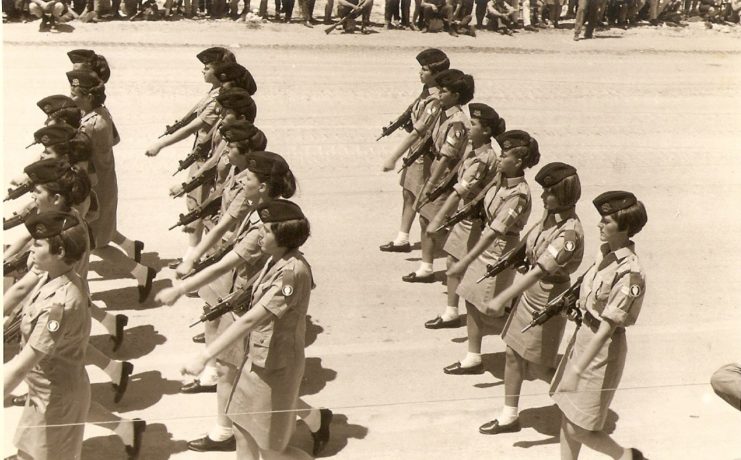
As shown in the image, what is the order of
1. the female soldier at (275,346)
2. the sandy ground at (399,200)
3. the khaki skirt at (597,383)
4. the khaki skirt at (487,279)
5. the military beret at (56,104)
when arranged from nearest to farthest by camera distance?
the female soldier at (275,346) → the khaki skirt at (597,383) → the sandy ground at (399,200) → the khaki skirt at (487,279) → the military beret at (56,104)

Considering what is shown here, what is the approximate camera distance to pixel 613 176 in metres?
13.1

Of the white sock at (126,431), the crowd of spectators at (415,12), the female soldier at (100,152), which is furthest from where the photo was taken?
the crowd of spectators at (415,12)

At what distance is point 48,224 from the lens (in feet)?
20.0

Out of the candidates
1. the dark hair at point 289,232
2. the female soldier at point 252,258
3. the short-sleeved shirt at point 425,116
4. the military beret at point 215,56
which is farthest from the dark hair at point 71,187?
the short-sleeved shirt at point 425,116

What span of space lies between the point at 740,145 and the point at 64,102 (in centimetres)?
882

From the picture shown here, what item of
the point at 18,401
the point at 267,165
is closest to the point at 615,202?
the point at 267,165

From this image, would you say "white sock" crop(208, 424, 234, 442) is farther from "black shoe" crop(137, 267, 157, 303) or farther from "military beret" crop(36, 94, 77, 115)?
"military beret" crop(36, 94, 77, 115)

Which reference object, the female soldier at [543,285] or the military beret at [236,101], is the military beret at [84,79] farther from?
the female soldier at [543,285]

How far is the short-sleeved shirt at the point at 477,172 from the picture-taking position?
856 cm

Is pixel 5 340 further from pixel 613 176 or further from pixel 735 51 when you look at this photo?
pixel 735 51

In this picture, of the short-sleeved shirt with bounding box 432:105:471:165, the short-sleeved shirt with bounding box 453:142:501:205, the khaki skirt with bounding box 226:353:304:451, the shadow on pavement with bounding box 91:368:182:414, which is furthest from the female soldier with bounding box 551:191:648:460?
the short-sleeved shirt with bounding box 432:105:471:165

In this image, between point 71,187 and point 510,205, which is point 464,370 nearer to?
point 510,205

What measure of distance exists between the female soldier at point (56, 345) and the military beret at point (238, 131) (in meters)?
2.01

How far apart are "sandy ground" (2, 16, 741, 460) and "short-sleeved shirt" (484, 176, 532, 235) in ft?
3.51
